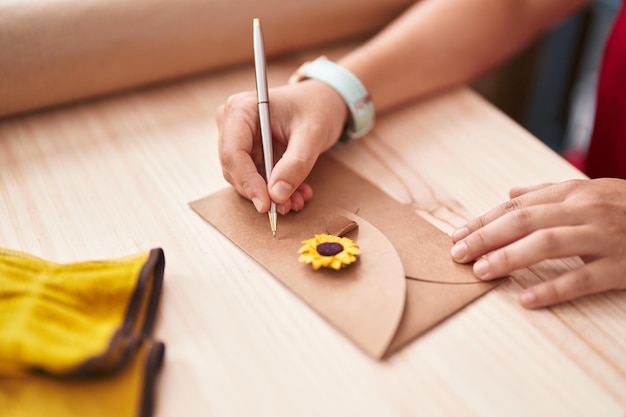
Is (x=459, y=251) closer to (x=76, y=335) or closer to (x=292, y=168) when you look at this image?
(x=292, y=168)

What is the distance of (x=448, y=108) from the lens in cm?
85

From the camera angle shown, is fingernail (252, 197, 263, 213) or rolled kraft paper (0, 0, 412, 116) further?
rolled kraft paper (0, 0, 412, 116)

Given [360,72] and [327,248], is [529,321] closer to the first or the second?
[327,248]

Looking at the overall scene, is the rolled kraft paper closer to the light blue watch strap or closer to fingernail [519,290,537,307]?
the light blue watch strap

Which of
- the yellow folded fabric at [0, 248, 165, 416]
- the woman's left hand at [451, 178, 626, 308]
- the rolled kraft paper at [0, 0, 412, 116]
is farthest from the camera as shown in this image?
the rolled kraft paper at [0, 0, 412, 116]

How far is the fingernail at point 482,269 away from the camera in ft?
1.89

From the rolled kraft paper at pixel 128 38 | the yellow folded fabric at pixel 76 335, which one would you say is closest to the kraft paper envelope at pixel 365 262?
the yellow folded fabric at pixel 76 335

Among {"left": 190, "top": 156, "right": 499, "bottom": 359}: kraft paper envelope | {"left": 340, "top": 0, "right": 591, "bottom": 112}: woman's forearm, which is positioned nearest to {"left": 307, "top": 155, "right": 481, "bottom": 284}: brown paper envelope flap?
{"left": 190, "top": 156, "right": 499, "bottom": 359}: kraft paper envelope

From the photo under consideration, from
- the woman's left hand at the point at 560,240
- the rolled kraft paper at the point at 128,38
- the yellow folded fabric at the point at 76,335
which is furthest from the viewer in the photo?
the rolled kraft paper at the point at 128,38

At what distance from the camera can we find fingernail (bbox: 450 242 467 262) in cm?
59

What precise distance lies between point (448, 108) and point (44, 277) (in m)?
0.59

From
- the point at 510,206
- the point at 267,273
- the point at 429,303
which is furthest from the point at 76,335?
the point at 510,206

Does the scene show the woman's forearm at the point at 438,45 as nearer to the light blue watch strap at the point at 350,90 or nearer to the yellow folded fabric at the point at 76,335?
the light blue watch strap at the point at 350,90

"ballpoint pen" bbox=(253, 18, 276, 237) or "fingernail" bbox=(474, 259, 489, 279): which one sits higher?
"ballpoint pen" bbox=(253, 18, 276, 237)
